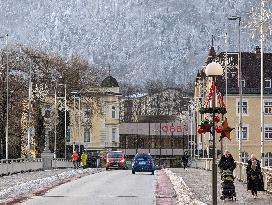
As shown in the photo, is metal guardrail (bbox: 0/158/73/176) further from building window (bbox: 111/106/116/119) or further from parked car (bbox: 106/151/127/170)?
building window (bbox: 111/106/116/119)

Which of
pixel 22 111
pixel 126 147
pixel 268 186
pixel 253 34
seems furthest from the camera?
pixel 126 147

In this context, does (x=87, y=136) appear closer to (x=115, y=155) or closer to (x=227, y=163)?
(x=115, y=155)

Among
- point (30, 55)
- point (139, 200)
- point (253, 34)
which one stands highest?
point (30, 55)

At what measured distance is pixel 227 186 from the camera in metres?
27.5

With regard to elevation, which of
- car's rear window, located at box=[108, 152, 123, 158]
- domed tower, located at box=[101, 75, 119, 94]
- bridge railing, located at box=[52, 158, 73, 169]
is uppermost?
domed tower, located at box=[101, 75, 119, 94]

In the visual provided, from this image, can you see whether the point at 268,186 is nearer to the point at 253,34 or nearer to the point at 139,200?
the point at 139,200

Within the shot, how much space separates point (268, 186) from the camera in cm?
3231

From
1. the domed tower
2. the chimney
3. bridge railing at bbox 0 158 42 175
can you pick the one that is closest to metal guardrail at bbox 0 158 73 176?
bridge railing at bbox 0 158 42 175

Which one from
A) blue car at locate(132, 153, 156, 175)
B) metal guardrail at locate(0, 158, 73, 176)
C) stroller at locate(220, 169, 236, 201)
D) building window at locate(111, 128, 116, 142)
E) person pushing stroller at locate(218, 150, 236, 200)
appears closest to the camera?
stroller at locate(220, 169, 236, 201)

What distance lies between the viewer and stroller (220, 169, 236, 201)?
89.5 feet

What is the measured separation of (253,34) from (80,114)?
84.4 metres

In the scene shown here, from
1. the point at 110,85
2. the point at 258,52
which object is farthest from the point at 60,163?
the point at 110,85

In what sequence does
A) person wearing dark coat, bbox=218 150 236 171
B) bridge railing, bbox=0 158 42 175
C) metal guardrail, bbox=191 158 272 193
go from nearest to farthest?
person wearing dark coat, bbox=218 150 236 171
metal guardrail, bbox=191 158 272 193
bridge railing, bbox=0 158 42 175

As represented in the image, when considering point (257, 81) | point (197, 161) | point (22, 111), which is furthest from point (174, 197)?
point (257, 81)
